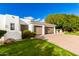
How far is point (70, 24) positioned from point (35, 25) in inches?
78.6

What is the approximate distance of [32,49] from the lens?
44.4 ft

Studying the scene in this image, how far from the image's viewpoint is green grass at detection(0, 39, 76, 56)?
43.0 feet

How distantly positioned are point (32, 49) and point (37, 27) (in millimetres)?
1462

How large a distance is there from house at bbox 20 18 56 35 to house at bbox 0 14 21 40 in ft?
1.07

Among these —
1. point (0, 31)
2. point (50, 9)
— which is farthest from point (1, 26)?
point (50, 9)

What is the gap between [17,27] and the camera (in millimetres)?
14266

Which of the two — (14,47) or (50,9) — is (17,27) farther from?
(50,9)

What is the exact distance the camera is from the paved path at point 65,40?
13711 mm

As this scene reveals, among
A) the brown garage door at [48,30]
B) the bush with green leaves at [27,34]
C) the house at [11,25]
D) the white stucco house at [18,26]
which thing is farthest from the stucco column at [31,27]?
the brown garage door at [48,30]

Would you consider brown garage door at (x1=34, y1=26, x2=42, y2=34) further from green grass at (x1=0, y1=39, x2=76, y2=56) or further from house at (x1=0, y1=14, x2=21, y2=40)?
house at (x1=0, y1=14, x2=21, y2=40)

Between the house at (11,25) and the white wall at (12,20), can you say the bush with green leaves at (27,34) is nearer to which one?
the house at (11,25)

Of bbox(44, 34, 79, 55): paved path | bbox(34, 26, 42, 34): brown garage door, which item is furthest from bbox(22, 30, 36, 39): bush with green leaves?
bbox(44, 34, 79, 55): paved path

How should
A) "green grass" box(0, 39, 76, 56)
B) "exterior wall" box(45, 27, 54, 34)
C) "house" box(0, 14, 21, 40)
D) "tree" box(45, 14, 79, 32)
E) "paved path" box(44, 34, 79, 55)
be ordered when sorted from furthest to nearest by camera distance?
"exterior wall" box(45, 27, 54, 34) < "tree" box(45, 14, 79, 32) < "house" box(0, 14, 21, 40) < "paved path" box(44, 34, 79, 55) < "green grass" box(0, 39, 76, 56)

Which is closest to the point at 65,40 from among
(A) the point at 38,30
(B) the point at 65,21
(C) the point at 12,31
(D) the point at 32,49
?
(B) the point at 65,21
